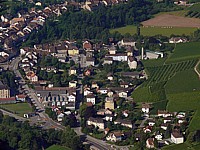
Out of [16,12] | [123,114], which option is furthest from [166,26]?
[123,114]

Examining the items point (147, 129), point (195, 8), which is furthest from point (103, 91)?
point (195, 8)

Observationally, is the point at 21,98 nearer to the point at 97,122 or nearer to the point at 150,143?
the point at 97,122

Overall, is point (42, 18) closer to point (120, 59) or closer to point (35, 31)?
point (35, 31)

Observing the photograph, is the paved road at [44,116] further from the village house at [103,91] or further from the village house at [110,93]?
the village house at [110,93]

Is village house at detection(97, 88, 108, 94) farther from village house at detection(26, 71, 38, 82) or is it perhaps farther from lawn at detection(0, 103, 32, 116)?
village house at detection(26, 71, 38, 82)

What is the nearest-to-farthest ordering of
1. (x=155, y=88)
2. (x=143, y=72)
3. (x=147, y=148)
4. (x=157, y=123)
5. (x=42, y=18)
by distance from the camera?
(x=147, y=148) → (x=157, y=123) → (x=155, y=88) → (x=143, y=72) → (x=42, y=18)
